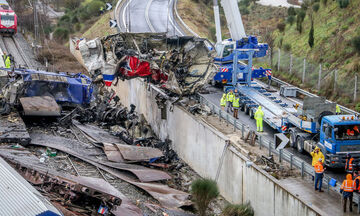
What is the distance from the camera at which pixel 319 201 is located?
1648 centimetres

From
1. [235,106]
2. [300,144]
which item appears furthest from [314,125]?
[235,106]

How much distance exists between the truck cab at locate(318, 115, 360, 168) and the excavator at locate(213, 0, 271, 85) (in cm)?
1237

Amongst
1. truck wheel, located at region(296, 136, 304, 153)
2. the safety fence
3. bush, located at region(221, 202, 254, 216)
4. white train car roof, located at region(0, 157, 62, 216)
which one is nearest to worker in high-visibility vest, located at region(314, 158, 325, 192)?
the safety fence

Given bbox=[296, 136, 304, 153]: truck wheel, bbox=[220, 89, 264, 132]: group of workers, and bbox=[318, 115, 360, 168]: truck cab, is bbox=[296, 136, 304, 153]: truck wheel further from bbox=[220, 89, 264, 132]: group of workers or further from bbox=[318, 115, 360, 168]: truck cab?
bbox=[220, 89, 264, 132]: group of workers

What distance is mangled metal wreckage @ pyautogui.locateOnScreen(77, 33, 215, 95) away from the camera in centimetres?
2770

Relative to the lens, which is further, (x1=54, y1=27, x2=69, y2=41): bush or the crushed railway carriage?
(x1=54, y1=27, x2=69, y2=41): bush

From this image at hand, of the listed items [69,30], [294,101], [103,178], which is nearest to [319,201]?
[103,178]

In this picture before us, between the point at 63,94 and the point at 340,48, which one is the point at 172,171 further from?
the point at 340,48

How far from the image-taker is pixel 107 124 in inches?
1184

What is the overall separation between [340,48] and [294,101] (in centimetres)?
607

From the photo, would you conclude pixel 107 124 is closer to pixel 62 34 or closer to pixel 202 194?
pixel 202 194

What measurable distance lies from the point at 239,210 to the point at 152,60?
11.4 m

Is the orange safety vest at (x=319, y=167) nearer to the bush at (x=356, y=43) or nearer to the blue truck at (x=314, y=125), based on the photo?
the blue truck at (x=314, y=125)

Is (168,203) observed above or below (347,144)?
below
